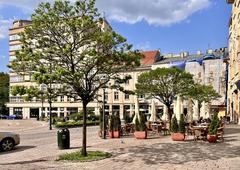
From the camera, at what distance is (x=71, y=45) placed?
14.0m

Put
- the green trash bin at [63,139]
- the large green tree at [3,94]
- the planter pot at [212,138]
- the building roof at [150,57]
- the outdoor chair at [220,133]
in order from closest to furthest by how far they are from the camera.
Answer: the green trash bin at [63,139] → the planter pot at [212,138] → the outdoor chair at [220,133] → the building roof at [150,57] → the large green tree at [3,94]

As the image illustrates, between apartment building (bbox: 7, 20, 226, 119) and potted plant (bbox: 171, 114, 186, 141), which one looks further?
apartment building (bbox: 7, 20, 226, 119)

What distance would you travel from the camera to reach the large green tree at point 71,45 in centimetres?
1380

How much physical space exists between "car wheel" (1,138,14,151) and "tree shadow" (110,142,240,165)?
5866 millimetres

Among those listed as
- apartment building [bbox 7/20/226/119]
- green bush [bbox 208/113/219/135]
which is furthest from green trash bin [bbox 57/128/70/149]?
apartment building [bbox 7/20/226/119]

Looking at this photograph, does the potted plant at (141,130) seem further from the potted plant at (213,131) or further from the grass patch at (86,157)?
the grass patch at (86,157)

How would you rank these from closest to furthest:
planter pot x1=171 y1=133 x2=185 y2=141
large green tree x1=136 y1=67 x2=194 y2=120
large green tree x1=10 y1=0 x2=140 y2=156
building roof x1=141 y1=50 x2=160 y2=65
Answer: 1. large green tree x1=10 y1=0 x2=140 y2=156
2. planter pot x1=171 y1=133 x2=185 y2=141
3. large green tree x1=136 y1=67 x2=194 y2=120
4. building roof x1=141 y1=50 x2=160 y2=65

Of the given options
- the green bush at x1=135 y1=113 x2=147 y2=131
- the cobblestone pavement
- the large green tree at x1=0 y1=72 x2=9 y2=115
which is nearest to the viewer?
the cobblestone pavement

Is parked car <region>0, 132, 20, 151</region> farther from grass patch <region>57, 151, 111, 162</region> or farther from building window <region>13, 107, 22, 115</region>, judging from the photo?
building window <region>13, 107, 22, 115</region>

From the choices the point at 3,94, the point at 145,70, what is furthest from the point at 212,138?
the point at 3,94

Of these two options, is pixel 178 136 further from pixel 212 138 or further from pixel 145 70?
pixel 145 70

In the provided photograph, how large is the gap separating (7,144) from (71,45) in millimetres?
7505

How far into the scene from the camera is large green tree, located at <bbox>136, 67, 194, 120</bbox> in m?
30.0

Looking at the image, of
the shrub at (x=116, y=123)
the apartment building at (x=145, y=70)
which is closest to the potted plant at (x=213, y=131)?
the shrub at (x=116, y=123)
